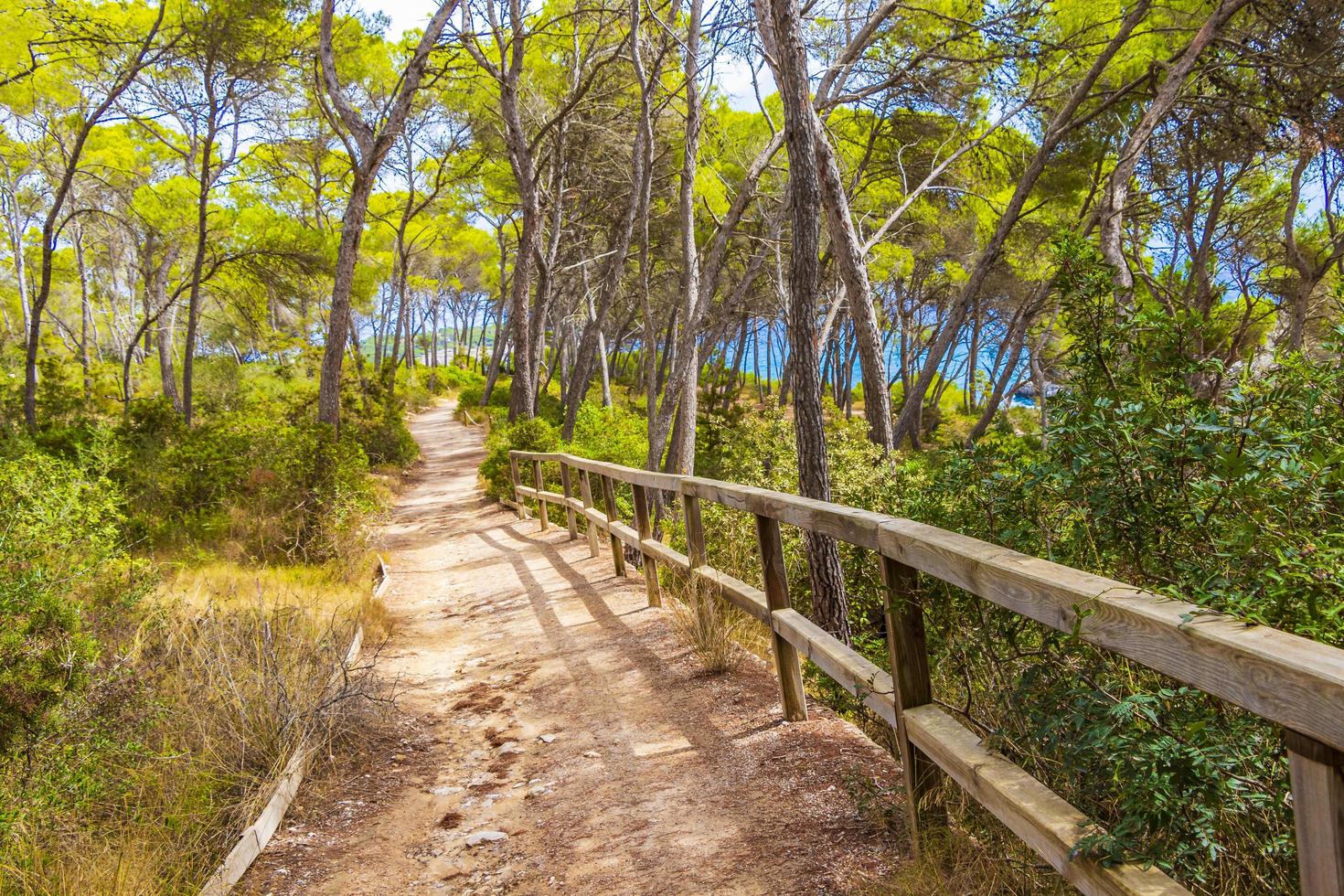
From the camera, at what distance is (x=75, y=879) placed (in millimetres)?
2529

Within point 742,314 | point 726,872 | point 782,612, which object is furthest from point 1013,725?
point 742,314

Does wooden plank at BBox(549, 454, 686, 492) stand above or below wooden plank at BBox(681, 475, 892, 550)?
below

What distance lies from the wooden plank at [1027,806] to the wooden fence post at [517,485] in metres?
9.94

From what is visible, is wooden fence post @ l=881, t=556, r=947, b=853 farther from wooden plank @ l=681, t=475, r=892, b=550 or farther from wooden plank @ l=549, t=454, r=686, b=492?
wooden plank @ l=549, t=454, r=686, b=492

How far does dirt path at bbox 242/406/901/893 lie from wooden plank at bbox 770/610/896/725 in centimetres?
41

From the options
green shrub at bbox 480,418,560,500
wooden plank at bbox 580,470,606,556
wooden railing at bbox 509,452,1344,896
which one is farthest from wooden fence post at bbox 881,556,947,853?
green shrub at bbox 480,418,560,500

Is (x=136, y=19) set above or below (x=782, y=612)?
above

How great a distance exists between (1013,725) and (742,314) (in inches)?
1082

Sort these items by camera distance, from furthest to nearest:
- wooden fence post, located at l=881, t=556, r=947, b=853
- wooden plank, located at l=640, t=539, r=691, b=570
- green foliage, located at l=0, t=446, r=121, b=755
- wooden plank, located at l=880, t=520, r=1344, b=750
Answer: wooden plank, located at l=640, t=539, r=691, b=570
green foliage, located at l=0, t=446, r=121, b=755
wooden fence post, located at l=881, t=556, r=947, b=853
wooden plank, located at l=880, t=520, r=1344, b=750

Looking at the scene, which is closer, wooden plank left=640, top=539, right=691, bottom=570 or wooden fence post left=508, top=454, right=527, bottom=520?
wooden plank left=640, top=539, right=691, bottom=570

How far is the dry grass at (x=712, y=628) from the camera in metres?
→ 4.58

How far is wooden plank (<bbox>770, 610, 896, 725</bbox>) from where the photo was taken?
2648 millimetres

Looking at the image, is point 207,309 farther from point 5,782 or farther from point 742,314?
point 5,782

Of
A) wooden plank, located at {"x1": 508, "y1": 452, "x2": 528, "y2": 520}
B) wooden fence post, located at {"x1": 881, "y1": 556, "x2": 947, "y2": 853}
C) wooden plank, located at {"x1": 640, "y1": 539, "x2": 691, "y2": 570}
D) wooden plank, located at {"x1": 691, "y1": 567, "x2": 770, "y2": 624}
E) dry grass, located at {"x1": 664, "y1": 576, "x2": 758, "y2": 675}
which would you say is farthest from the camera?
wooden plank, located at {"x1": 508, "y1": 452, "x2": 528, "y2": 520}
